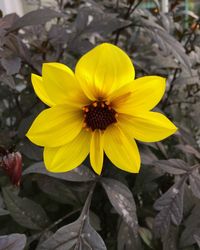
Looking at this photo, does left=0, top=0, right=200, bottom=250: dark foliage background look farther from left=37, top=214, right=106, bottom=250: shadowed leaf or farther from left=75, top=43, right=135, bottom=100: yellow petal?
left=75, top=43, right=135, bottom=100: yellow petal

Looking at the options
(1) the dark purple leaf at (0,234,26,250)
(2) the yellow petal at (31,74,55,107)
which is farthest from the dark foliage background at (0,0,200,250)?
(2) the yellow petal at (31,74,55,107)

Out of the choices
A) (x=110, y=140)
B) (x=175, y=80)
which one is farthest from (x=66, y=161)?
(x=175, y=80)

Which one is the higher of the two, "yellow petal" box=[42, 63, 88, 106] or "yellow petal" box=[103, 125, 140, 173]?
"yellow petal" box=[42, 63, 88, 106]

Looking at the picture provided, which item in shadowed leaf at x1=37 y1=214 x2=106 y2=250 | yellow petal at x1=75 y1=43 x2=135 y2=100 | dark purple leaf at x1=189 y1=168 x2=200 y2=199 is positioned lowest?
shadowed leaf at x1=37 y1=214 x2=106 y2=250

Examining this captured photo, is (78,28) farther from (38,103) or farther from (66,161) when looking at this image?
(66,161)

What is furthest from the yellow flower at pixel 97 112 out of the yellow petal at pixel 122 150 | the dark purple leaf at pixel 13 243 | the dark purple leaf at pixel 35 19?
the dark purple leaf at pixel 35 19

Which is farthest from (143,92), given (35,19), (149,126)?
(35,19)

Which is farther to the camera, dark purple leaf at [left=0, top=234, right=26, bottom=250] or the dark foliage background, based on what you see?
the dark foliage background

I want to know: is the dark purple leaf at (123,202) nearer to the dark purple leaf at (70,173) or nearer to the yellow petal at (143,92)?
the dark purple leaf at (70,173)
